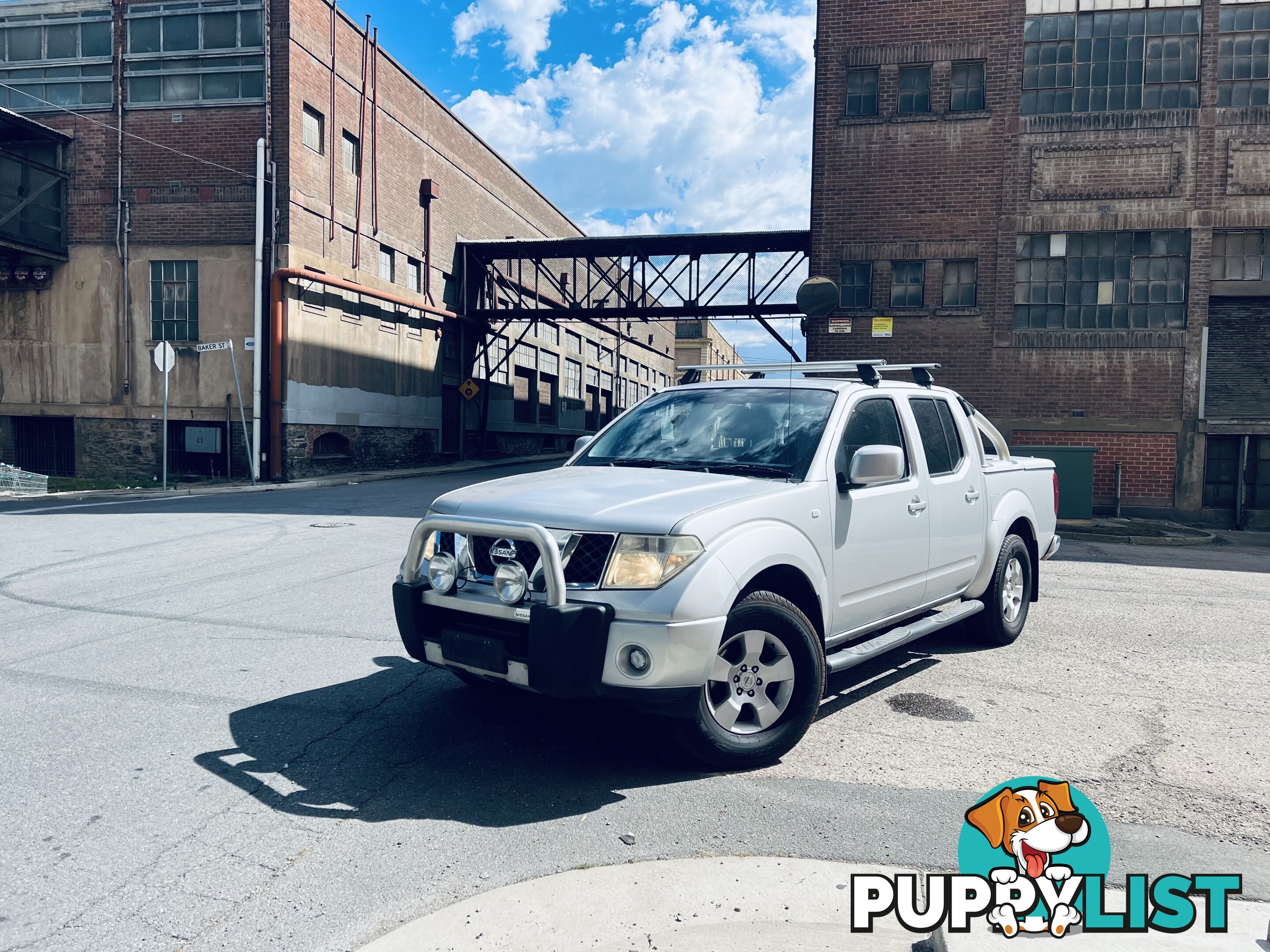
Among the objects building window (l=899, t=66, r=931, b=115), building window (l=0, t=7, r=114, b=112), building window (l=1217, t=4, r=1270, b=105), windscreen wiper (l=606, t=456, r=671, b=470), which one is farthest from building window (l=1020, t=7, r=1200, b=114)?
building window (l=0, t=7, r=114, b=112)

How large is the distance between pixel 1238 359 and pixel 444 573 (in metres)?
19.2

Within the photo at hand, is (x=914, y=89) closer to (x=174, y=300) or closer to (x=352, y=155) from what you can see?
(x=352, y=155)

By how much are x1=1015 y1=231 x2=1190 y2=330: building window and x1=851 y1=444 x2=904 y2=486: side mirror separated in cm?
1558

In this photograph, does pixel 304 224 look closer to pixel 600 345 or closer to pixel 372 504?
pixel 372 504

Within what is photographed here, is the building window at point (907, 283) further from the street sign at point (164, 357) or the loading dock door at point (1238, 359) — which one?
the street sign at point (164, 357)

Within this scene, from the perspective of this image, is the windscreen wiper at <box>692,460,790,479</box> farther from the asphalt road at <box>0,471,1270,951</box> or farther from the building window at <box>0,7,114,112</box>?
the building window at <box>0,7,114,112</box>

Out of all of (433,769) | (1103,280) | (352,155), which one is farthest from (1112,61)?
(433,769)

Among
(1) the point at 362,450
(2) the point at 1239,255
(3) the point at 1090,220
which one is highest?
(3) the point at 1090,220

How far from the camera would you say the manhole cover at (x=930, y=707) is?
194 inches

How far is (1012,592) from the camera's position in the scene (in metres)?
6.69

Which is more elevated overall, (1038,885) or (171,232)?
(171,232)

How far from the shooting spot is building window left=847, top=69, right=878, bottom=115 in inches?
755

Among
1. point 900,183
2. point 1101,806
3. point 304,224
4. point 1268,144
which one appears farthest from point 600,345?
point 1101,806

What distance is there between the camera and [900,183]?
1906 cm
